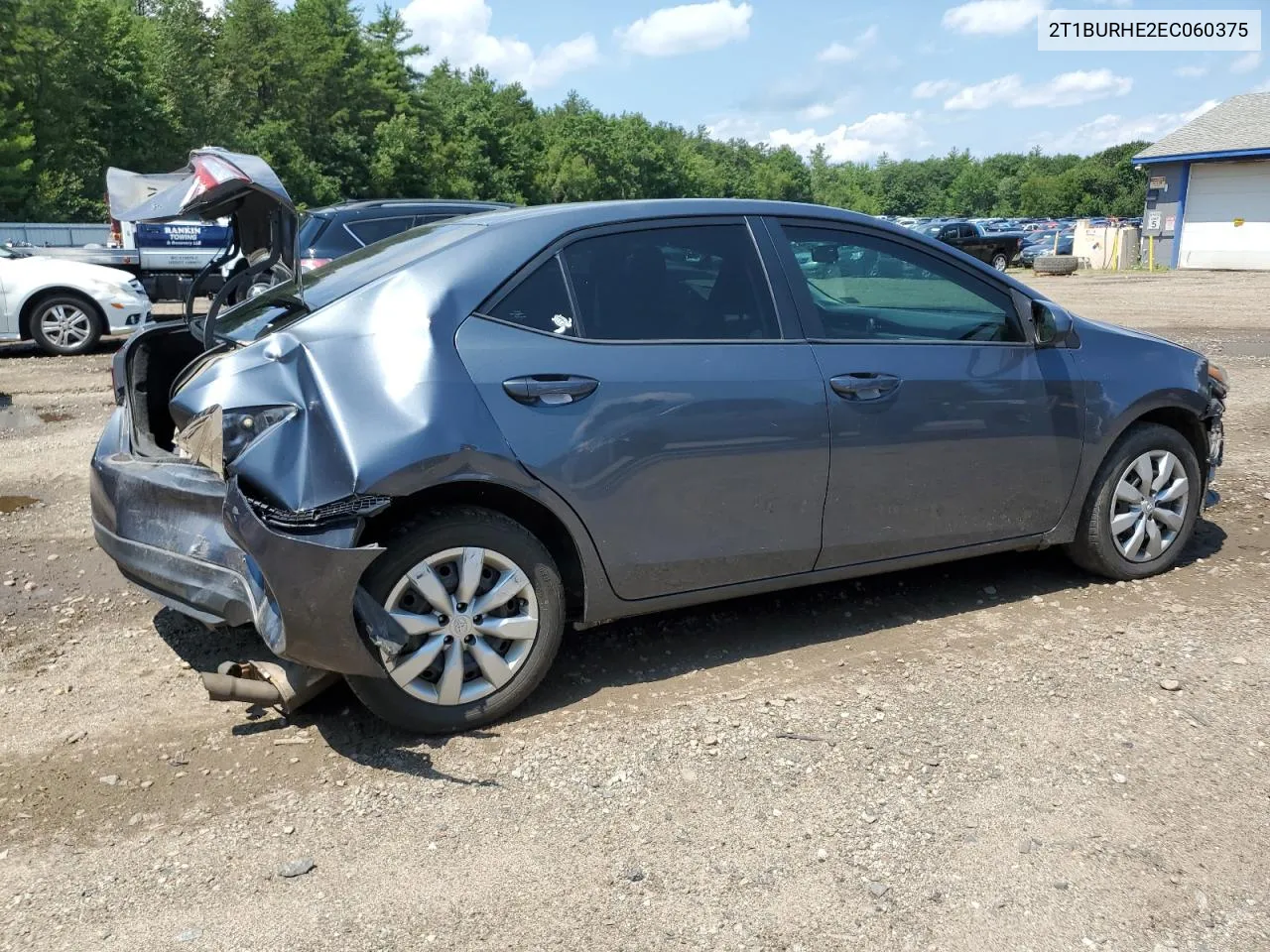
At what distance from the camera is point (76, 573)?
5.15 metres

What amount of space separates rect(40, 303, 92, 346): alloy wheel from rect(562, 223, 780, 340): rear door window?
10.6 meters

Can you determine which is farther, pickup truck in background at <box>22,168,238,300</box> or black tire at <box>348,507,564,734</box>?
pickup truck in background at <box>22,168,238,300</box>

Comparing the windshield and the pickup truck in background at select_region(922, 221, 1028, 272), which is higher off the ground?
the pickup truck in background at select_region(922, 221, 1028, 272)

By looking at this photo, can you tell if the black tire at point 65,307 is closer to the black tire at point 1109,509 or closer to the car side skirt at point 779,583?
the car side skirt at point 779,583

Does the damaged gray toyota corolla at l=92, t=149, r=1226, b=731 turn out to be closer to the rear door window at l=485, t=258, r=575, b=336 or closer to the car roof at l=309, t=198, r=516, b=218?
the rear door window at l=485, t=258, r=575, b=336

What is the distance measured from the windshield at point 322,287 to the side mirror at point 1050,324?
91.5 inches

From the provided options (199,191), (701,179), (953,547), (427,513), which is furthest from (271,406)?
(701,179)

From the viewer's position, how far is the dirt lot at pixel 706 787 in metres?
2.72

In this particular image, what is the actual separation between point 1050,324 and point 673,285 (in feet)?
5.42

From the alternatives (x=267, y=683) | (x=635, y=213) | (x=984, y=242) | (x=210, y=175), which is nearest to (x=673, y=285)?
(x=635, y=213)

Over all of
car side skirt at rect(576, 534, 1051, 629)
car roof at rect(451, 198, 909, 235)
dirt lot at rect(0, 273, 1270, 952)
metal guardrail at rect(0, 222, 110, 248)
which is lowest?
dirt lot at rect(0, 273, 1270, 952)

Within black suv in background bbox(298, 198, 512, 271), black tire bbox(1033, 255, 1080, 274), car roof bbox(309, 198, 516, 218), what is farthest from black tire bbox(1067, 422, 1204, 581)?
black tire bbox(1033, 255, 1080, 274)

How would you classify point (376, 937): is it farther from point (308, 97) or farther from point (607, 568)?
point (308, 97)

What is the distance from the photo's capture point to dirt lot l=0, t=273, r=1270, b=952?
2725 millimetres
